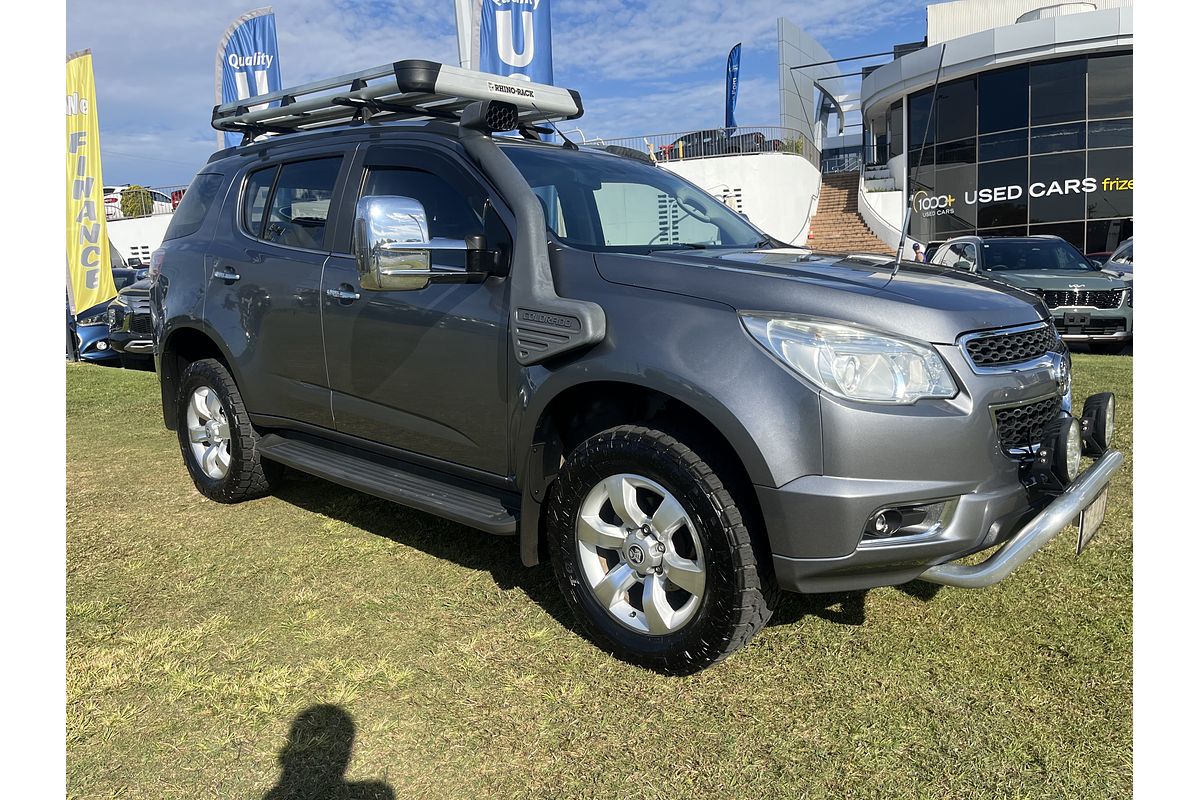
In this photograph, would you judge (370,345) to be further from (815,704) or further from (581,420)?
(815,704)

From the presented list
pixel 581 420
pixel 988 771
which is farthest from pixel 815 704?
pixel 581 420

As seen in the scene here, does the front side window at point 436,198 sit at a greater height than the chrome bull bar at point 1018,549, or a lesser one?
greater

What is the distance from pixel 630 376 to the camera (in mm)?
2863

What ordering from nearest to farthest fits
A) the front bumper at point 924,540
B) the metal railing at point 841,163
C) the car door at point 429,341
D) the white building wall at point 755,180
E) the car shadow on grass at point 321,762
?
the car shadow on grass at point 321,762 → the front bumper at point 924,540 → the car door at point 429,341 → the white building wall at point 755,180 → the metal railing at point 841,163

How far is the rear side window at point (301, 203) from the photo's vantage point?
416cm

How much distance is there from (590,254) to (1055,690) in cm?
214

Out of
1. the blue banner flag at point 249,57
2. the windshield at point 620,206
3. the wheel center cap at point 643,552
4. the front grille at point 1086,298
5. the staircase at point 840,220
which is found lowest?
the wheel center cap at point 643,552

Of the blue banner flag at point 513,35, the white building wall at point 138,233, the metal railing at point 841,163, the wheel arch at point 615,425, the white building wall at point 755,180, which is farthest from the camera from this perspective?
the white building wall at point 138,233

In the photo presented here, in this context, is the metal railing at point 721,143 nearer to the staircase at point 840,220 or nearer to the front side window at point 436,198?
the staircase at point 840,220

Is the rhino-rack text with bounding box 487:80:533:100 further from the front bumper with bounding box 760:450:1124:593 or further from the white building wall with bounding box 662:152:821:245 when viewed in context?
the white building wall with bounding box 662:152:821:245

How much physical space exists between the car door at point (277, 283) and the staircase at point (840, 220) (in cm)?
2383

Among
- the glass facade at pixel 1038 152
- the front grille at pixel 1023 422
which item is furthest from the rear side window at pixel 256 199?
the glass facade at pixel 1038 152

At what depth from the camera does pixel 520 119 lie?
449 centimetres

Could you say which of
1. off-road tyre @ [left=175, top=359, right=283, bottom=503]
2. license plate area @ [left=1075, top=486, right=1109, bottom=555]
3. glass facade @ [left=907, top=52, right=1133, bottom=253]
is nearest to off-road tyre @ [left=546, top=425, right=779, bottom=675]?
license plate area @ [left=1075, top=486, right=1109, bottom=555]
